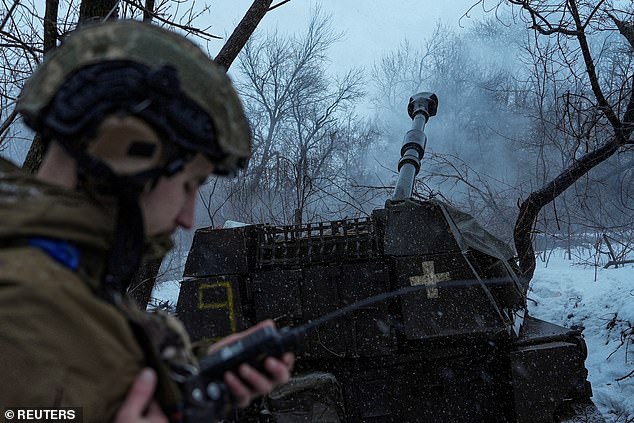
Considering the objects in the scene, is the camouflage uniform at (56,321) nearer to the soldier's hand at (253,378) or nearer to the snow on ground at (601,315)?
the soldier's hand at (253,378)

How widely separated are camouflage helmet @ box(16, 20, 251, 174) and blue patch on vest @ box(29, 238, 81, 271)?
229 millimetres

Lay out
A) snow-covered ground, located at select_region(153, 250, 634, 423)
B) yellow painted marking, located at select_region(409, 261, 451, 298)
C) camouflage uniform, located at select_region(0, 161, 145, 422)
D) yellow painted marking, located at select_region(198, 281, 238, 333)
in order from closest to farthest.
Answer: camouflage uniform, located at select_region(0, 161, 145, 422)
yellow painted marking, located at select_region(409, 261, 451, 298)
yellow painted marking, located at select_region(198, 281, 238, 333)
snow-covered ground, located at select_region(153, 250, 634, 423)

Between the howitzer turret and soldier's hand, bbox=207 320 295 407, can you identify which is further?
the howitzer turret

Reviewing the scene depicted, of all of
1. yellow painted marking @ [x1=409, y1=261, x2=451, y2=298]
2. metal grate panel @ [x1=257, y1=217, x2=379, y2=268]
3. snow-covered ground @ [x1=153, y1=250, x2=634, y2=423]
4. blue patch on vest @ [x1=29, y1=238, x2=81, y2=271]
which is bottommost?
snow-covered ground @ [x1=153, y1=250, x2=634, y2=423]

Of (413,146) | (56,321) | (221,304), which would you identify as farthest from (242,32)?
(56,321)

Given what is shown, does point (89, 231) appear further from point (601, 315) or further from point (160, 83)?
point (601, 315)

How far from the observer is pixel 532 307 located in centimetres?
1098

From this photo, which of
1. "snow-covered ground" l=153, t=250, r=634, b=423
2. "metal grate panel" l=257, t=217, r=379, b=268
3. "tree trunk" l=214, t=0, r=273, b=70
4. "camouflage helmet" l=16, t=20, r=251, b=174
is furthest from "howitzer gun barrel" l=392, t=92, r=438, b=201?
"camouflage helmet" l=16, t=20, r=251, b=174

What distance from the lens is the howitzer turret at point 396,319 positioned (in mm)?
4770

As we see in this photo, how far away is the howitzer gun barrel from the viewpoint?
6.09 m

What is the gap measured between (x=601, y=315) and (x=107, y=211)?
9929 millimetres

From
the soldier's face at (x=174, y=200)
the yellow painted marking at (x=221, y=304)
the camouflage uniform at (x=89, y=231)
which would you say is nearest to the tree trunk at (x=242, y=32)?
the yellow painted marking at (x=221, y=304)

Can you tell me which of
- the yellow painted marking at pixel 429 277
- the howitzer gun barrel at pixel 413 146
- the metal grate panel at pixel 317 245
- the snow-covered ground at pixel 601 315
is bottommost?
the snow-covered ground at pixel 601 315

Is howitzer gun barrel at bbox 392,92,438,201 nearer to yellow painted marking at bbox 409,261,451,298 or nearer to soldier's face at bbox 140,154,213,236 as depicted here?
yellow painted marking at bbox 409,261,451,298
